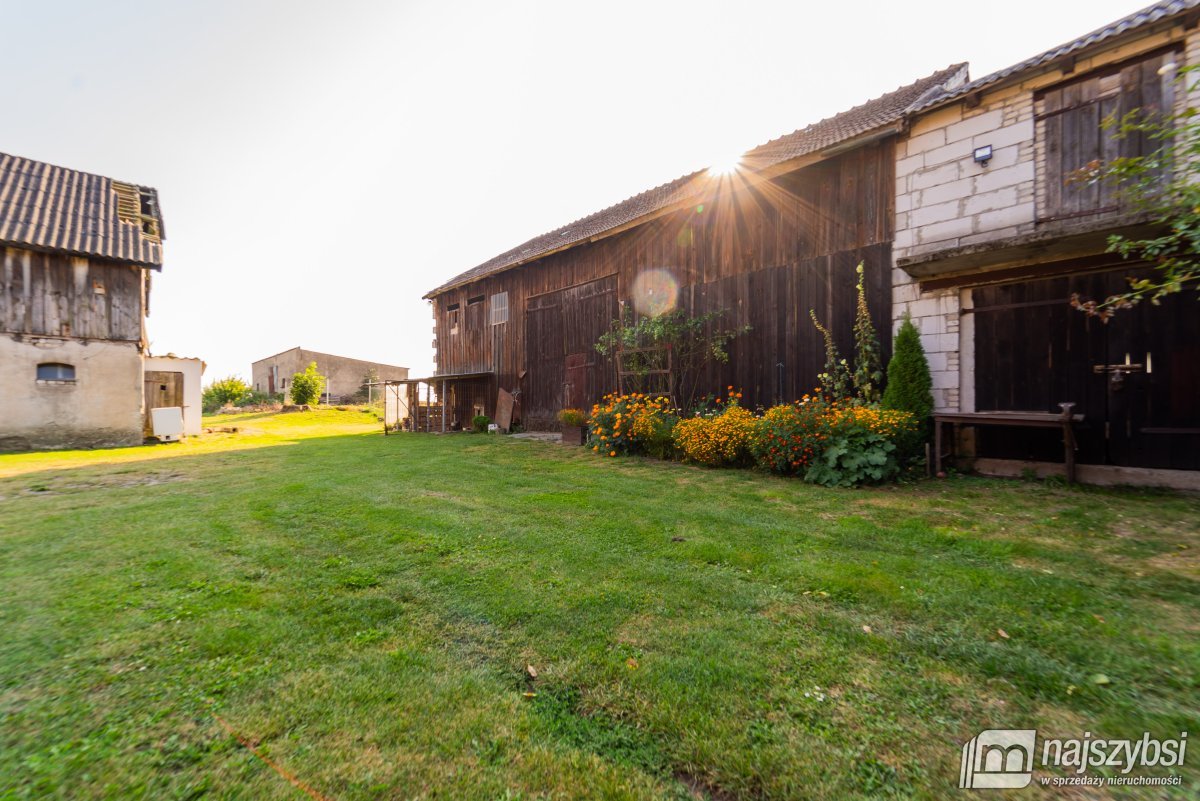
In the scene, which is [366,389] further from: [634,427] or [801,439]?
[801,439]

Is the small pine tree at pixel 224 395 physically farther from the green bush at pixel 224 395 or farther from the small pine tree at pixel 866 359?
the small pine tree at pixel 866 359

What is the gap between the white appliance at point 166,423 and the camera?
496 inches

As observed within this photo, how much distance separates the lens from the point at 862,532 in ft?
11.8

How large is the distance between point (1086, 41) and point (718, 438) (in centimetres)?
626

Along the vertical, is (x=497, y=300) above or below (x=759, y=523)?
above

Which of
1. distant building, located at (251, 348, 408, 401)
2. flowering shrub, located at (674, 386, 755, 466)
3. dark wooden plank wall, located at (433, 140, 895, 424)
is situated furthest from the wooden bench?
distant building, located at (251, 348, 408, 401)

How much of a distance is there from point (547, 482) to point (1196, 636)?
501cm

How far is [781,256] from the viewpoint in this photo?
8203 millimetres

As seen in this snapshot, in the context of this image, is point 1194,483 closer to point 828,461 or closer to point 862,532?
point 828,461

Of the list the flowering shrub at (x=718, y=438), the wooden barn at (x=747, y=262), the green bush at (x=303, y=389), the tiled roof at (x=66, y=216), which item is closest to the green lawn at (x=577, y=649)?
the flowering shrub at (x=718, y=438)

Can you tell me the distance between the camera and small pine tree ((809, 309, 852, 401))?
23.3 ft

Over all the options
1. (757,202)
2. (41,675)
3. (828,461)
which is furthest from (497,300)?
(41,675)

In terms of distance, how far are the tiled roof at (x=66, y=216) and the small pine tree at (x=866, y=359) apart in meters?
16.9

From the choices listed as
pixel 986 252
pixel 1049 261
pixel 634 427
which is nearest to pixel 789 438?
pixel 634 427
